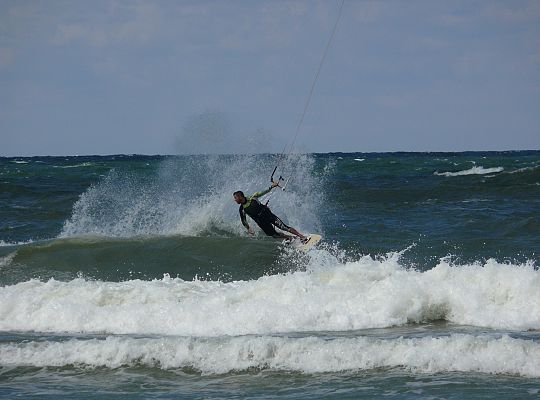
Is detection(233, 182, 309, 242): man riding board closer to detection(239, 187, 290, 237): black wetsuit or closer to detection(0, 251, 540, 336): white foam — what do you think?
detection(239, 187, 290, 237): black wetsuit

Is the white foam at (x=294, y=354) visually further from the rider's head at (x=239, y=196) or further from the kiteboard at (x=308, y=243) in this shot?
the kiteboard at (x=308, y=243)

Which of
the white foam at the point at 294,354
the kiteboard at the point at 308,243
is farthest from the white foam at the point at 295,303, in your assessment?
the kiteboard at the point at 308,243

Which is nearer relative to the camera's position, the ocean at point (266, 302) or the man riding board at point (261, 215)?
the ocean at point (266, 302)

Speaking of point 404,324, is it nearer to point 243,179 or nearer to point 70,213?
point 243,179

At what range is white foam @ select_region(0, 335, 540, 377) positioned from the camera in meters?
9.45

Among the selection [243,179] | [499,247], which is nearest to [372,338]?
[499,247]

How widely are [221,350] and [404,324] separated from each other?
3272 mm

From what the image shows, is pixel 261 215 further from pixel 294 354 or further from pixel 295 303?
pixel 294 354

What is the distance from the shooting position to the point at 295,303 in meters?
13.0

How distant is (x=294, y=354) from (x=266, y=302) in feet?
10.3

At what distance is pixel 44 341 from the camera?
37.4ft

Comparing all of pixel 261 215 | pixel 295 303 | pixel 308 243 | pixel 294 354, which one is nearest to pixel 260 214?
pixel 261 215

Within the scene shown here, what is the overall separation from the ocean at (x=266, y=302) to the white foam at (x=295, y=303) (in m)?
0.03

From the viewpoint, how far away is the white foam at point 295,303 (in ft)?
40.3
